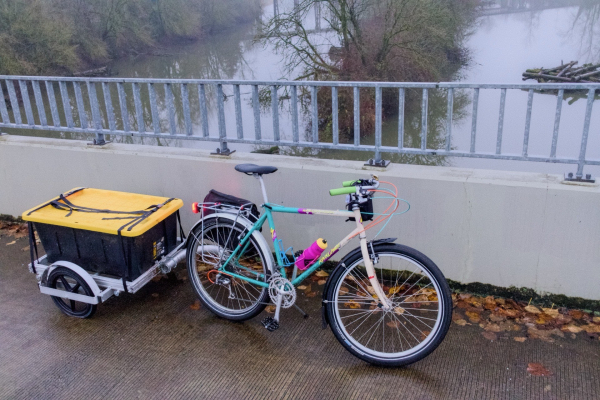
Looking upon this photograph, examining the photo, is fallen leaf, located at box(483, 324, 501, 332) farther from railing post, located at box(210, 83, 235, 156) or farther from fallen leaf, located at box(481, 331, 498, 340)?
railing post, located at box(210, 83, 235, 156)

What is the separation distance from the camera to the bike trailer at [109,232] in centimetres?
345

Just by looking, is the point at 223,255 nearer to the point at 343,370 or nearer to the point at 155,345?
the point at 155,345

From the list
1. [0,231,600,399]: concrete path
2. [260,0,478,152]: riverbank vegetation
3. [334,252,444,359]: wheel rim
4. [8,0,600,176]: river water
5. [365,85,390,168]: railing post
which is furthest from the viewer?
[260,0,478,152]: riverbank vegetation

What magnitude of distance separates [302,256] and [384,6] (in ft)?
53.3

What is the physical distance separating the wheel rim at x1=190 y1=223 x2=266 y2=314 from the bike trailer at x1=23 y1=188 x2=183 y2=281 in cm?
32

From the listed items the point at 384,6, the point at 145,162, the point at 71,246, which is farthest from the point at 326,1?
the point at 71,246

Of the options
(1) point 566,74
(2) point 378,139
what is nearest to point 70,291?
(2) point 378,139

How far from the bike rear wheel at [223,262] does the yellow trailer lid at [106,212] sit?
0.36 metres

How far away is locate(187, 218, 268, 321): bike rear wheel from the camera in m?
3.38

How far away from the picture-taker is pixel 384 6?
57.4 ft

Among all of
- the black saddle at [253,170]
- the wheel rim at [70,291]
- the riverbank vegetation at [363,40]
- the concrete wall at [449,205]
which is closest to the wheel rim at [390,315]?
the concrete wall at [449,205]

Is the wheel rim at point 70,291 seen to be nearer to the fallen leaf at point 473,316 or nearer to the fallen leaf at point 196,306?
the fallen leaf at point 196,306

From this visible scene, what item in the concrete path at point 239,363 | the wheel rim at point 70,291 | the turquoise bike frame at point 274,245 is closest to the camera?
the concrete path at point 239,363

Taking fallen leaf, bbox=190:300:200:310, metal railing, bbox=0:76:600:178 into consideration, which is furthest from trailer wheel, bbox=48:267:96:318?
metal railing, bbox=0:76:600:178
